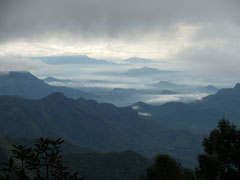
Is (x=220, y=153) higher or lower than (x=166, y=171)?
higher

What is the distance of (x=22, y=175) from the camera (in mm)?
40250

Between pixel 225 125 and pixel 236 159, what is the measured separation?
30.3 ft

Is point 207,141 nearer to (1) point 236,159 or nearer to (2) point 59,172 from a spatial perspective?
(1) point 236,159

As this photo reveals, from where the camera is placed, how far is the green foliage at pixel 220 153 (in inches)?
2636

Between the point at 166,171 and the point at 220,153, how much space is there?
13911 mm

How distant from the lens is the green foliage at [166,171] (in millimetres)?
71562

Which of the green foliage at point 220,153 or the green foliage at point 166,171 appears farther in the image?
the green foliage at point 166,171

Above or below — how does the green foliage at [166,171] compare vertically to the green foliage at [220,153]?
below

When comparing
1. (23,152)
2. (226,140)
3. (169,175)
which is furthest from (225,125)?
(23,152)

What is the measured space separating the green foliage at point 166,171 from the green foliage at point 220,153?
3860 mm

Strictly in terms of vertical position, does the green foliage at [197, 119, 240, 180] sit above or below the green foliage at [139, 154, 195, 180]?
above

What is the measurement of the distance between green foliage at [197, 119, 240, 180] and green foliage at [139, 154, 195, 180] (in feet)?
12.7

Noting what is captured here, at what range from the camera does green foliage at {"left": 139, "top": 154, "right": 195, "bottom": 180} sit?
7156cm

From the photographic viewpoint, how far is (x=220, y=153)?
6781 centimetres
